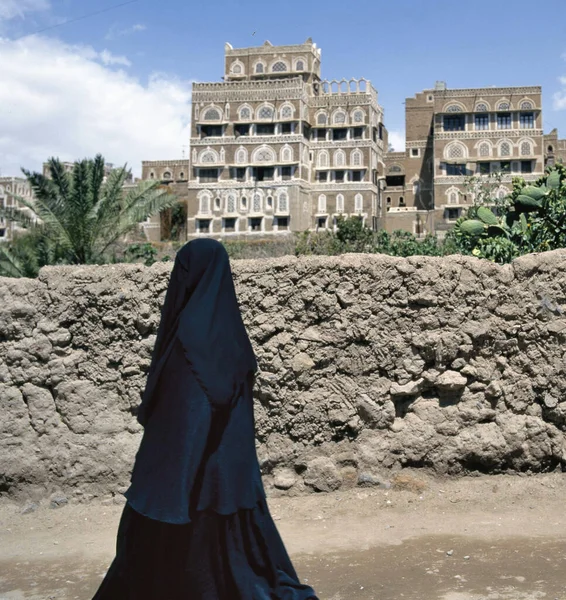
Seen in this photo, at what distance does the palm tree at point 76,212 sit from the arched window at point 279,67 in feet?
139

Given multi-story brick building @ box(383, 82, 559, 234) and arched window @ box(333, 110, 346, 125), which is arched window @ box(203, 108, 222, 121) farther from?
multi-story brick building @ box(383, 82, 559, 234)

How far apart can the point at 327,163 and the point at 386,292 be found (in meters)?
46.3

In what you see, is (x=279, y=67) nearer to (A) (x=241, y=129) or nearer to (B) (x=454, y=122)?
(A) (x=241, y=129)

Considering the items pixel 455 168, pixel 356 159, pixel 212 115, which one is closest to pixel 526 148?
pixel 455 168

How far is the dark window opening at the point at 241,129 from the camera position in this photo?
165 feet

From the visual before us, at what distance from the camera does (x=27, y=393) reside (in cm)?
565

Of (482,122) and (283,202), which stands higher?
(482,122)

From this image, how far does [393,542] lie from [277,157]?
151 ft

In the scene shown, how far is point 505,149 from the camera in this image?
163ft


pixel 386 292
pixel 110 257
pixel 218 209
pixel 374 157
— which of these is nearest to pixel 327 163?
pixel 374 157

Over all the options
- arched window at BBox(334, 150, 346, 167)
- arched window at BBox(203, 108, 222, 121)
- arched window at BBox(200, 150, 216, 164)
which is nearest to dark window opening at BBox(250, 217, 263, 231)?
arched window at BBox(200, 150, 216, 164)

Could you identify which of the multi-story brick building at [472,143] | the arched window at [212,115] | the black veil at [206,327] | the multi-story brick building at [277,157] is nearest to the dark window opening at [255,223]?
the multi-story brick building at [277,157]

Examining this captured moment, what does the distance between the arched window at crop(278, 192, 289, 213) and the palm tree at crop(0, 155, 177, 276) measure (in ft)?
106

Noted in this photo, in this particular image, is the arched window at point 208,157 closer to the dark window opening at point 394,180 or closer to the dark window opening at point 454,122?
the dark window opening at point 394,180
